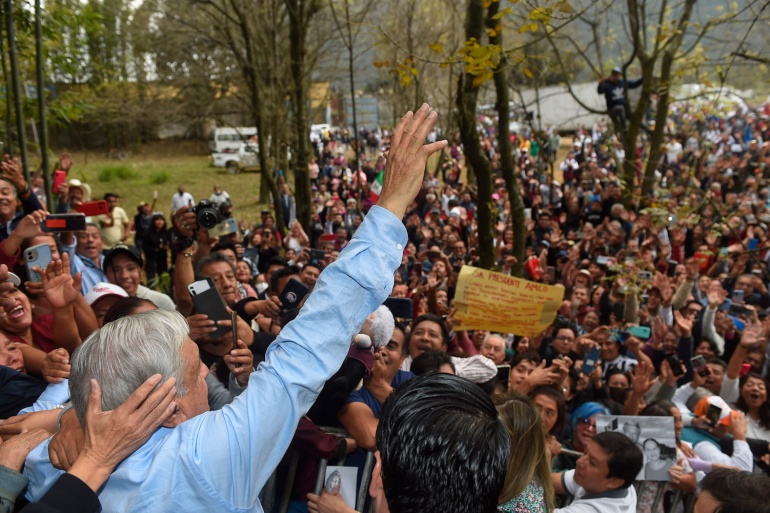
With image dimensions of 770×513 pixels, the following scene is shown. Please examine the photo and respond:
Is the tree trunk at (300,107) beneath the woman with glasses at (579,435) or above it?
above

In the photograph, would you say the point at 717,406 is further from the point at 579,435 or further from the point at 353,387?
the point at 353,387

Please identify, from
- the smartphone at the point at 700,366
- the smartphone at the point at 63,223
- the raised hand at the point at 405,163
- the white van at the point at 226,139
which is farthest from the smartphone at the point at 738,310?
the white van at the point at 226,139

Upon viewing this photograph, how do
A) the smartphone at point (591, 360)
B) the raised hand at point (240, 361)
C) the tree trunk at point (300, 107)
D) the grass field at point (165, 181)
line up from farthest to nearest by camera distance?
the grass field at point (165, 181) < the tree trunk at point (300, 107) < the smartphone at point (591, 360) < the raised hand at point (240, 361)

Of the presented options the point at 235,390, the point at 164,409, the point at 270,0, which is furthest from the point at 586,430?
the point at 270,0

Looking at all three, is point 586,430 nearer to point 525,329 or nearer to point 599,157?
point 525,329

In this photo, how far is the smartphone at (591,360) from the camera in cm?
558

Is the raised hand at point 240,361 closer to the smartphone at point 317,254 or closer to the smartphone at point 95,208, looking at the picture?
the smartphone at point 95,208

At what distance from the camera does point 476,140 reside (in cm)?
645

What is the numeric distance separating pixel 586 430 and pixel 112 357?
11.8 ft

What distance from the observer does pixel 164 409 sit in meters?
1.58

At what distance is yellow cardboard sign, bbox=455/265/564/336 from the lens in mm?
5965

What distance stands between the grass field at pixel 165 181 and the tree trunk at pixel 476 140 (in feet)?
48.7

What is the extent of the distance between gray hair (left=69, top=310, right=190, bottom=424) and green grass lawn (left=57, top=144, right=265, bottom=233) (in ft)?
63.2

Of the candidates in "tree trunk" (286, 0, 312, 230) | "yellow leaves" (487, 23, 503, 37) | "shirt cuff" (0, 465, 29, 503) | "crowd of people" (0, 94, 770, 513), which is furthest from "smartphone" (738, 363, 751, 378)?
"tree trunk" (286, 0, 312, 230)
